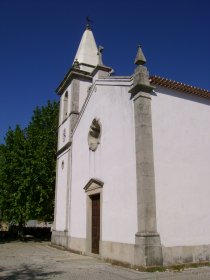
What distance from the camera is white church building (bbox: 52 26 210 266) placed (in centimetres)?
953

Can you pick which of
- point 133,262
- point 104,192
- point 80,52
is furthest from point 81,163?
point 80,52

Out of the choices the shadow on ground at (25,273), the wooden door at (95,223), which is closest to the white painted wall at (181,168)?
the shadow on ground at (25,273)

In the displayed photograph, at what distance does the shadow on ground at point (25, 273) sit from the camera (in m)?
7.91

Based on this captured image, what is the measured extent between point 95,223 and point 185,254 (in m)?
4.52

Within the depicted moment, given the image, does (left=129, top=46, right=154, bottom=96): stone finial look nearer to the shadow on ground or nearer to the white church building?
the white church building

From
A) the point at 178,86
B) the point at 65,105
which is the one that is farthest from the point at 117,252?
the point at 65,105

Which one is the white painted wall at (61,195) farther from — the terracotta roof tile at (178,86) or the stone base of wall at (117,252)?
the terracotta roof tile at (178,86)

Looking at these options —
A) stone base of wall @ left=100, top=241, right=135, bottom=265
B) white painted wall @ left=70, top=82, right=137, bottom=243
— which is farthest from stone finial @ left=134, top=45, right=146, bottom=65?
stone base of wall @ left=100, top=241, right=135, bottom=265

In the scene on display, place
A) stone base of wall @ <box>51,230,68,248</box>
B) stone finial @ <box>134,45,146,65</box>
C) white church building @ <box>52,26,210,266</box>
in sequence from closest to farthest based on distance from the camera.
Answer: white church building @ <box>52,26,210,266</box> < stone finial @ <box>134,45,146,65</box> < stone base of wall @ <box>51,230,68,248</box>

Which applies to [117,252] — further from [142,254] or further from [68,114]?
[68,114]

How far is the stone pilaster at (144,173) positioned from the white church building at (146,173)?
3cm

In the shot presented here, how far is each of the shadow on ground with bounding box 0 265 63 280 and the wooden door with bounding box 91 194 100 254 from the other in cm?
387

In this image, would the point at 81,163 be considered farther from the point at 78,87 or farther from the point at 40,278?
the point at 40,278

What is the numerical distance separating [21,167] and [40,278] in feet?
47.2
